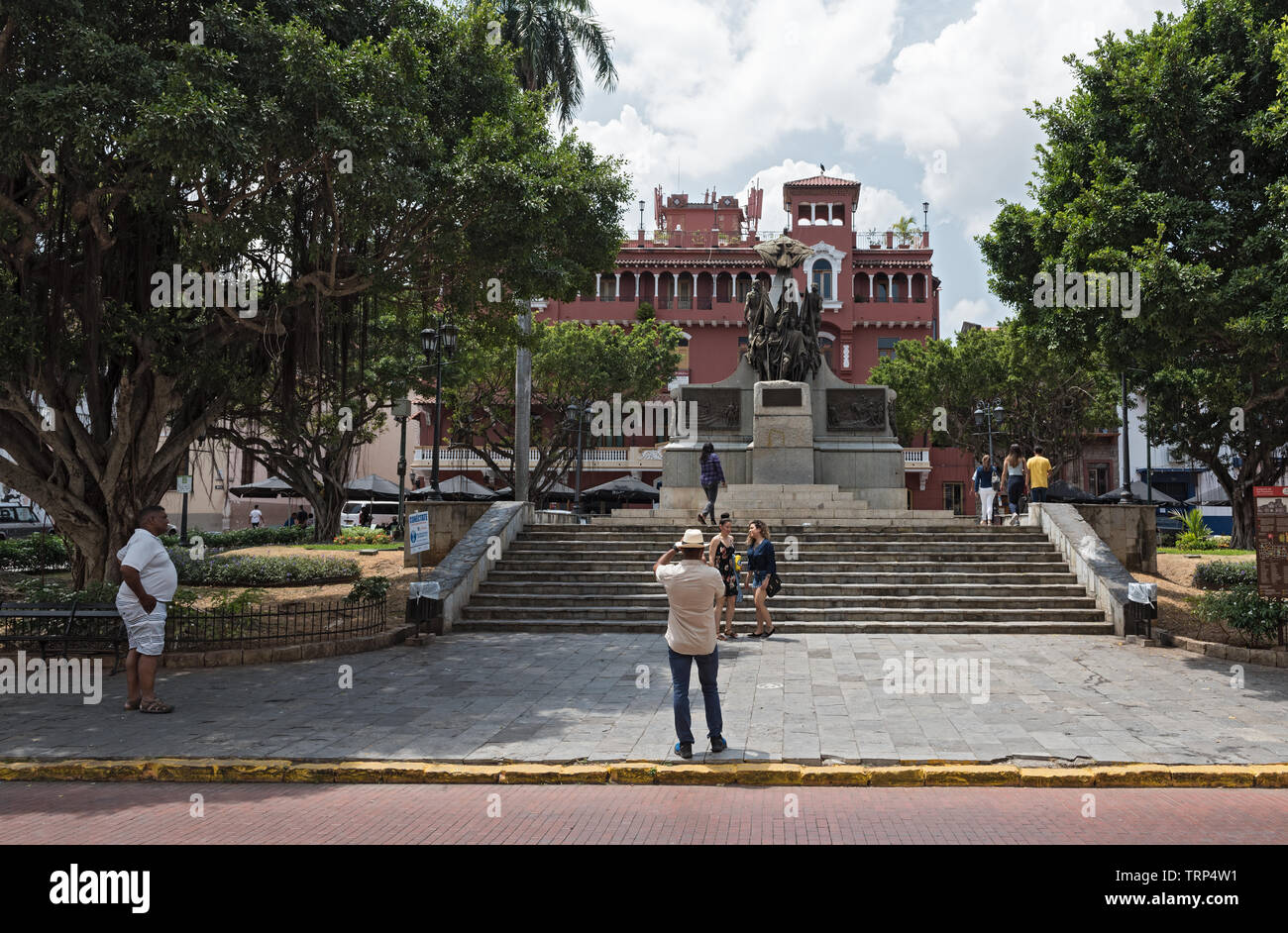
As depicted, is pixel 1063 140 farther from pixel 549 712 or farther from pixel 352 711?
pixel 352 711

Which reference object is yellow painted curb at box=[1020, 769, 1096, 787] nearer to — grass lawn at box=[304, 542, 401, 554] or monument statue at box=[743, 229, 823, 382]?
monument statue at box=[743, 229, 823, 382]

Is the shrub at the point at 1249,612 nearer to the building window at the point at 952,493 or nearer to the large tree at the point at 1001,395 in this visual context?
the large tree at the point at 1001,395

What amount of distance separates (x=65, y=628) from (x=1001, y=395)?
38.2 m

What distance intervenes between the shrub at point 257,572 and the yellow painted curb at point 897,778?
14.1 m

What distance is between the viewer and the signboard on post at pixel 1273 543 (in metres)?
11.4

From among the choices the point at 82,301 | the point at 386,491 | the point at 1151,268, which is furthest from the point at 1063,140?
the point at 386,491

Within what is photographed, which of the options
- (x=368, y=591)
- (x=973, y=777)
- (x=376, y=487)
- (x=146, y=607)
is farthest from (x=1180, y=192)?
(x=376, y=487)

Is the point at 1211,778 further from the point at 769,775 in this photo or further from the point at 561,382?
the point at 561,382

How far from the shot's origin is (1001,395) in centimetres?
4150

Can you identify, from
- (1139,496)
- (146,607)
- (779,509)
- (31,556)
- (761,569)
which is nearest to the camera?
(146,607)

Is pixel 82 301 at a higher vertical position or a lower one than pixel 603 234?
lower

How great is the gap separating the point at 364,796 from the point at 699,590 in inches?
108

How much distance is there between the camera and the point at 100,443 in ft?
45.8

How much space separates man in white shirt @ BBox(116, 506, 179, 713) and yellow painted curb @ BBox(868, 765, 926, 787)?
6.18 m
